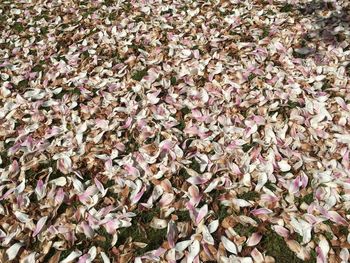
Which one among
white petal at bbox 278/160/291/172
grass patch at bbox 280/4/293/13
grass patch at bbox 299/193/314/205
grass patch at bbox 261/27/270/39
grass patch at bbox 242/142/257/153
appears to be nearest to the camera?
grass patch at bbox 299/193/314/205

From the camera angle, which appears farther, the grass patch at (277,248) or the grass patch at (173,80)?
the grass patch at (173,80)

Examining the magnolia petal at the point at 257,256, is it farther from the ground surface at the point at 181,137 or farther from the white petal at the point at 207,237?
the white petal at the point at 207,237

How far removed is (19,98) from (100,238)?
2.26 meters

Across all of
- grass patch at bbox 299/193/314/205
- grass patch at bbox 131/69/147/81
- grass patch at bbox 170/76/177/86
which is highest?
grass patch at bbox 299/193/314/205

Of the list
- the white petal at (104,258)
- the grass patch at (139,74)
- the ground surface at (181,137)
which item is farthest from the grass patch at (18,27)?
the white petal at (104,258)

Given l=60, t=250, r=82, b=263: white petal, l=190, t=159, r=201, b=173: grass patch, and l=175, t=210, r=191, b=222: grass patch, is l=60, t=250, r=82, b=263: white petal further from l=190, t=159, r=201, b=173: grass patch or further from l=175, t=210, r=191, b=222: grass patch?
l=190, t=159, r=201, b=173: grass patch

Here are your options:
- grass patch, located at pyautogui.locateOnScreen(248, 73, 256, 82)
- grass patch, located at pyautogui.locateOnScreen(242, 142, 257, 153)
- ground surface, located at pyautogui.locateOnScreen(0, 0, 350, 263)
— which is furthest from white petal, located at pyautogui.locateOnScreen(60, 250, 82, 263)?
grass patch, located at pyautogui.locateOnScreen(248, 73, 256, 82)

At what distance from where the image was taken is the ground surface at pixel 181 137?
3232 mm

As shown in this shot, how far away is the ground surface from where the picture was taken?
3232mm

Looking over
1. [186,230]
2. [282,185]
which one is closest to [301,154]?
[282,185]

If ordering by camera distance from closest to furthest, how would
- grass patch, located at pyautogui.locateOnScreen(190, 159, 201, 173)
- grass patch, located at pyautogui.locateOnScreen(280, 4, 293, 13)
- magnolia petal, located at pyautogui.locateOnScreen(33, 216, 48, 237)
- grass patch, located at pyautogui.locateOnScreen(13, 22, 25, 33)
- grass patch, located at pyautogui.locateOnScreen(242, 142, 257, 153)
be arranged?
magnolia petal, located at pyautogui.locateOnScreen(33, 216, 48, 237) < grass patch, located at pyautogui.locateOnScreen(190, 159, 201, 173) < grass patch, located at pyautogui.locateOnScreen(242, 142, 257, 153) < grass patch, located at pyautogui.locateOnScreen(280, 4, 293, 13) < grass patch, located at pyautogui.locateOnScreen(13, 22, 25, 33)

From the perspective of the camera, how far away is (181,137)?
411cm

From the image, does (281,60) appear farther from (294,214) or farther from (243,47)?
(294,214)

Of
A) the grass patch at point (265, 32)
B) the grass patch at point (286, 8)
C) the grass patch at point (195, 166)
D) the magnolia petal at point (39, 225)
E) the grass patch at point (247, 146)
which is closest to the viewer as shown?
the magnolia petal at point (39, 225)
